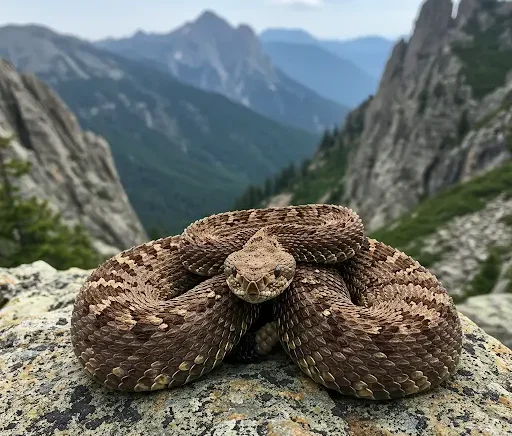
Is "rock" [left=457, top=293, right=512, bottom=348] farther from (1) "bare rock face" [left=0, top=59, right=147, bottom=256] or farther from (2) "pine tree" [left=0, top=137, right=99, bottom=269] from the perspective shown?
(1) "bare rock face" [left=0, top=59, right=147, bottom=256]

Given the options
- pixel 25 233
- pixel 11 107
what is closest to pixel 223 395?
pixel 25 233

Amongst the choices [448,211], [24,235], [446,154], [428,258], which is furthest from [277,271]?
[446,154]

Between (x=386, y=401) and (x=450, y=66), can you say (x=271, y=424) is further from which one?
(x=450, y=66)

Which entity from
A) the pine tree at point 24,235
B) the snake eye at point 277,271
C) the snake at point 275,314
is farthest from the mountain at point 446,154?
the pine tree at point 24,235

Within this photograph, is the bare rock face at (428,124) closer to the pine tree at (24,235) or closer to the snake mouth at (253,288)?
the pine tree at (24,235)

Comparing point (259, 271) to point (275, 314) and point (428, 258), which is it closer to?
point (275, 314)

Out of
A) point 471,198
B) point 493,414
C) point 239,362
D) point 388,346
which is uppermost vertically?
point 388,346
